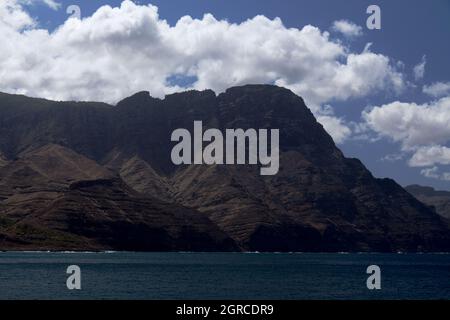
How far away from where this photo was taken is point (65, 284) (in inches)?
6270

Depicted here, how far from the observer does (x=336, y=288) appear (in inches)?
6644

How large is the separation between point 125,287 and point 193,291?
1883 cm

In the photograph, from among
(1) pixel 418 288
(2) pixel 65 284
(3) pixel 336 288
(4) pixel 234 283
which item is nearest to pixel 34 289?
(2) pixel 65 284

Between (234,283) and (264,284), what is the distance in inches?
318

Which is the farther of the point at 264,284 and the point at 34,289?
the point at 264,284

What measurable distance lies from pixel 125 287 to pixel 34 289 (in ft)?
71.9
